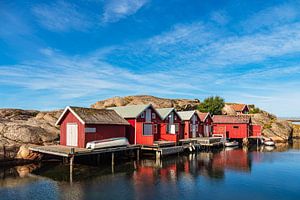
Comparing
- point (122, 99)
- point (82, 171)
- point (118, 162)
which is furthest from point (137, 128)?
point (122, 99)

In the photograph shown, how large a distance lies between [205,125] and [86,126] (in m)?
29.5

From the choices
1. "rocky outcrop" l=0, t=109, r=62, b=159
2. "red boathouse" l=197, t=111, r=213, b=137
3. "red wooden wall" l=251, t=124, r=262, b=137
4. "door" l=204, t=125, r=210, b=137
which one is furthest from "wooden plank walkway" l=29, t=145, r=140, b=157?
"red wooden wall" l=251, t=124, r=262, b=137

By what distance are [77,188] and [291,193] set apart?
616 inches

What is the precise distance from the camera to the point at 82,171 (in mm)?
25688

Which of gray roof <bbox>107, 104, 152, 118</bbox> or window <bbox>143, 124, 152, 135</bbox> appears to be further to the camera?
window <bbox>143, 124, 152, 135</bbox>

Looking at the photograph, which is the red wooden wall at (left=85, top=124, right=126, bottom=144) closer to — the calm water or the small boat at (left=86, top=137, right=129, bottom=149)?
the small boat at (left=86, top=137, right=129, bottom=149)

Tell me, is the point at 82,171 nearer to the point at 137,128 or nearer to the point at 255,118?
the point at 137,128

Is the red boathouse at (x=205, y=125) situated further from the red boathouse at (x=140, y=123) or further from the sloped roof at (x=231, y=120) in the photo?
the red boathouse at (x=140, y=123)

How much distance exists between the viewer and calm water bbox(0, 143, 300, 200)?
719 inches

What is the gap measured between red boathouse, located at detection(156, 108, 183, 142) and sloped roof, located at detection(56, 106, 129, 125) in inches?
294

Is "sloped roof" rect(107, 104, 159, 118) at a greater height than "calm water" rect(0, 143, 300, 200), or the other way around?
"sloped roof" rect(107, 104, 159, 118)

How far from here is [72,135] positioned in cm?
3006

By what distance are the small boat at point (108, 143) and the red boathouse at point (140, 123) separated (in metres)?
1.98

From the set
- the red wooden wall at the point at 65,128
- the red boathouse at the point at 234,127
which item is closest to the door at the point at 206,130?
the red boathouse at the point at 234,127
